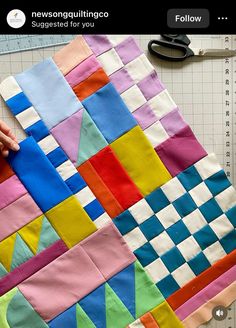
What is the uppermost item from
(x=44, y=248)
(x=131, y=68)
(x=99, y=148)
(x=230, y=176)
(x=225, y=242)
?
(x=131, y=68)

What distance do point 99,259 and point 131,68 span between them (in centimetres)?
42

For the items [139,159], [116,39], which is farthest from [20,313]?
[116,39]

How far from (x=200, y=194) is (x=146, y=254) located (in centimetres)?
18

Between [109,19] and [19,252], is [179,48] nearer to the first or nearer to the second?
[109,19]

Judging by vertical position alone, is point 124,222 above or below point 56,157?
below

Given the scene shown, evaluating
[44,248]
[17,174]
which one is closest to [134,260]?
[44,248]

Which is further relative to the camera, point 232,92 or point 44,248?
point 232,92

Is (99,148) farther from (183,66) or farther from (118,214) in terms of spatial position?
(183,66)

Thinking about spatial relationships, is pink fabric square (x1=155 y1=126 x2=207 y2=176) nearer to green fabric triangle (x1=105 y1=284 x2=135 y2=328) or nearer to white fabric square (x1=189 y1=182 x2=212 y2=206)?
white fabric square (x1=189 y1=182 x2=212 y2=206)

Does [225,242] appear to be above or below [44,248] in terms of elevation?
below

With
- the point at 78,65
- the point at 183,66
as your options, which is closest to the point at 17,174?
the point at 78,65

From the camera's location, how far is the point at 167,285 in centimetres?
101

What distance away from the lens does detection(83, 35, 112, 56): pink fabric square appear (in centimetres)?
102

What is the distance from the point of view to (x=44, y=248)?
98 cm
